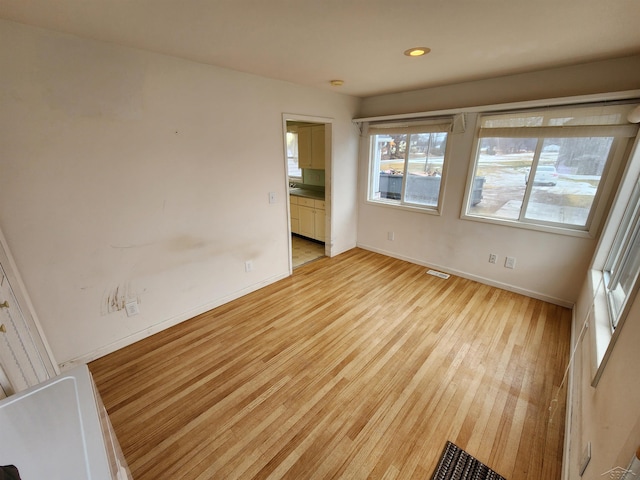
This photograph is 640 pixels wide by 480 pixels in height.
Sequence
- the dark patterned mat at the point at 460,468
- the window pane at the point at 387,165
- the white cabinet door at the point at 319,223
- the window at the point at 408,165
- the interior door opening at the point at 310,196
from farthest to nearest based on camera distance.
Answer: the white cabinet door at the point at 319,223
the interior door opening at the point at 310,196
the window pane at the point at 387,165
the window at the point at 408,165
the dark patterned mat at the point at 460,468

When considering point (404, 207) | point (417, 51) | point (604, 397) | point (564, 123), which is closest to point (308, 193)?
point (404, 207)

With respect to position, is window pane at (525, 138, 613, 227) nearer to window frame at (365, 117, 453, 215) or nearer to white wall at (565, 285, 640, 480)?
window frame at (365, 117, 453, 215)

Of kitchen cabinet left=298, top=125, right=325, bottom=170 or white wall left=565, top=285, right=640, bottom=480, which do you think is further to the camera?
kitchen cabinet left=298, top=125, right=325, bottom=170

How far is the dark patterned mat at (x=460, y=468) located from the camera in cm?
137

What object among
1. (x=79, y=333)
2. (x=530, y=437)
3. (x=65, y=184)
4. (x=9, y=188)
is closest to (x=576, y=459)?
(x=530, y=437)

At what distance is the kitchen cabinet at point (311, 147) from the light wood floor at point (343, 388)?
2.25m

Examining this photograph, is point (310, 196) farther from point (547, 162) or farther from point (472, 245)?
point (547, 162)

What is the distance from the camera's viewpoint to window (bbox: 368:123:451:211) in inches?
134

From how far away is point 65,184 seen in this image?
1.82 m

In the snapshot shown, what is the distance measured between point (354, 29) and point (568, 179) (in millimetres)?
2557

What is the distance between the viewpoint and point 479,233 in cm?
324

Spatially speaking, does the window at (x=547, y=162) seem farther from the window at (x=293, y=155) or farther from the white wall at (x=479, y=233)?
the window at (x=293, y=155)

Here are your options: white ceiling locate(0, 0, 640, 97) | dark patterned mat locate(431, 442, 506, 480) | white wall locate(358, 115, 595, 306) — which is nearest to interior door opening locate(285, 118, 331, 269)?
white wall locate(358, 115, 595, 306)

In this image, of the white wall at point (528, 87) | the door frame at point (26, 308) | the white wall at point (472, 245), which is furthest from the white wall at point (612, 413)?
the door frame at point (26, 308)
